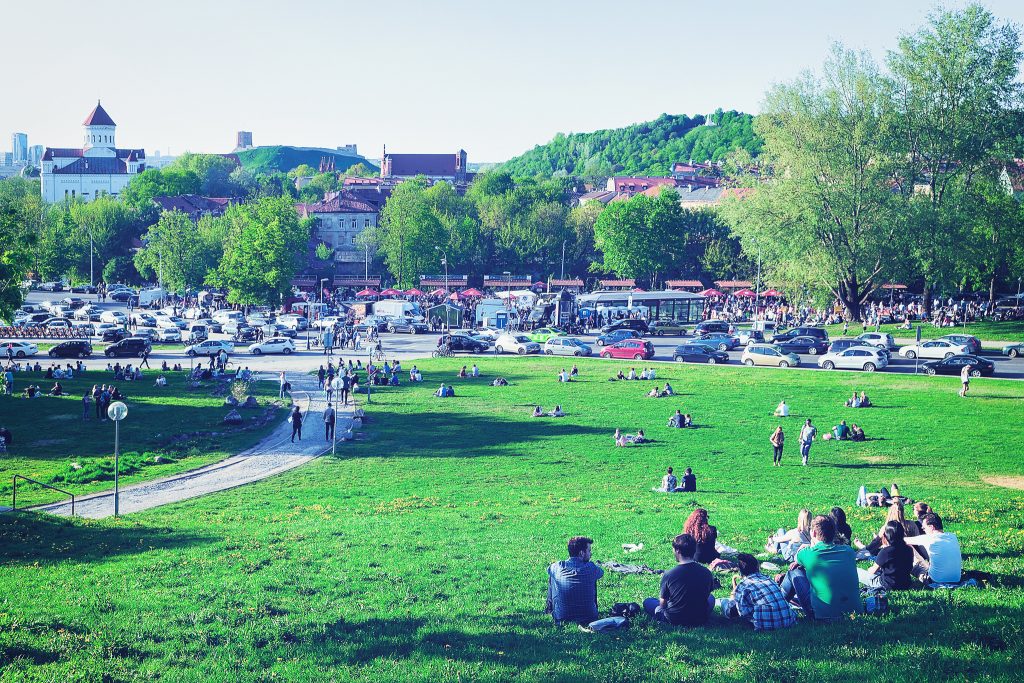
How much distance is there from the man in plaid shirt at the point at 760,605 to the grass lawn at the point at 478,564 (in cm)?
20

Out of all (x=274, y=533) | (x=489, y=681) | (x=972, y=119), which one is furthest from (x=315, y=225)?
(x=489, y=681)

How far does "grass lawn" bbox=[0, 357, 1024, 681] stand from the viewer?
10773 millimetres

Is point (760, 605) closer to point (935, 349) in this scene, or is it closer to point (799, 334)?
point (935, 349)

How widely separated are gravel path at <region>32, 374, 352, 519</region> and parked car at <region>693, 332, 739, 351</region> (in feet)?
92.6

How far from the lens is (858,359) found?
5053cm

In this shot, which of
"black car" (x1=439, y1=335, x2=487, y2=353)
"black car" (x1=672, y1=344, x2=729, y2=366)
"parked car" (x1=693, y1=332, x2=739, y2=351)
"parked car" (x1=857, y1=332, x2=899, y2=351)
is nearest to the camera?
"black car" (x1=672, y1=344, x2=729, y2=366)

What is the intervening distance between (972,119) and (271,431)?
180ft

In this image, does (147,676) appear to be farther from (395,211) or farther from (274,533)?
(395,211)

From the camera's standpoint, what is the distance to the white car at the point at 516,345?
2477 inches

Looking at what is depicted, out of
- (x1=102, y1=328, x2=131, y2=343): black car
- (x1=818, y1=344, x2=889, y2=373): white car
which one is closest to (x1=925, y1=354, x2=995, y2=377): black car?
(x1=818, y1=344, x2=889, y2=373): white car

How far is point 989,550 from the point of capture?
1498 cm

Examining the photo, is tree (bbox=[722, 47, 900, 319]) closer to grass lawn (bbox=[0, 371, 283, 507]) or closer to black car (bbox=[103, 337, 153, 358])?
grass lawn (bbox=[0, 371, 283, 507])

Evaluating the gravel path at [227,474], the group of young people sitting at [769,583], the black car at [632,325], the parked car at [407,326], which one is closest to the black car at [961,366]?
the black car at [632,325]

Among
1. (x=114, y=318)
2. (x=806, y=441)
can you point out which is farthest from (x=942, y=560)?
(x=114, y=318)
